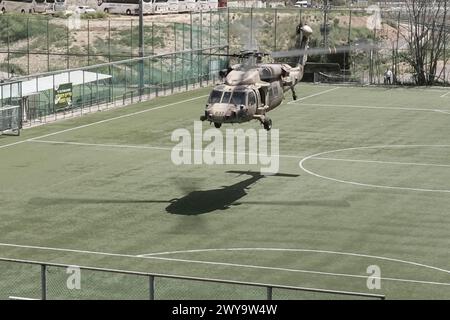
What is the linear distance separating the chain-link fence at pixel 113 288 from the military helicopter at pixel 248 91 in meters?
12.3

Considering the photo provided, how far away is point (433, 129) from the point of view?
6644 cm

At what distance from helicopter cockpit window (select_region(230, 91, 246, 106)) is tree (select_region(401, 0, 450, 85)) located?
48.8 m

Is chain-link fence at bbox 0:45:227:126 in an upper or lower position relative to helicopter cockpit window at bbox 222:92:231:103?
lower

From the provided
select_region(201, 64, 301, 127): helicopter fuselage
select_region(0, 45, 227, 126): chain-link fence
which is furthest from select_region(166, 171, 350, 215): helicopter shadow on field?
select_region(0, 45, 227, 126): chain-link fence

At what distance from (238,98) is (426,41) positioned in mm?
51977

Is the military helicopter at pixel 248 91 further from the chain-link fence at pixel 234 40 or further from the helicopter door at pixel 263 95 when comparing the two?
the chain-link fence at pixel 234 40

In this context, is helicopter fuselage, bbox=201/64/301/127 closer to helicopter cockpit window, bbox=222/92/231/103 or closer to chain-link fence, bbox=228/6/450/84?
helicopter cockpit window, bbox=222/92/231/103

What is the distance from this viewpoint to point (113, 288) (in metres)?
30.3

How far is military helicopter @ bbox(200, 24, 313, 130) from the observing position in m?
44.0

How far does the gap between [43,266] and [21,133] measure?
1416 inches

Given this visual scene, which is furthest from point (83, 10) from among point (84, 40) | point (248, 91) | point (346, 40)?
point (248, 91)

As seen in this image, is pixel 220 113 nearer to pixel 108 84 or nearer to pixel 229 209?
pixel 229 209
